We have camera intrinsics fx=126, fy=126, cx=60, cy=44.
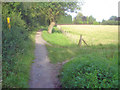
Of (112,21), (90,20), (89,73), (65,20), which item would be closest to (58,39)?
(65,20)

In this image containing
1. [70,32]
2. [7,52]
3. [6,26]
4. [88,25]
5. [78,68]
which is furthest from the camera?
[6,26]

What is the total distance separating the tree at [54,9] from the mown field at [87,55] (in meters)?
0.23

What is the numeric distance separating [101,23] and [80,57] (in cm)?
88

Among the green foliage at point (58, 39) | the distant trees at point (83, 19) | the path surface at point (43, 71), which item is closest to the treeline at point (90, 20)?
the distant trees at point (83, 19)

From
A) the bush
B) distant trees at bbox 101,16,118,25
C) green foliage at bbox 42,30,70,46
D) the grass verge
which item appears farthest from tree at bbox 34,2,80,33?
the bush

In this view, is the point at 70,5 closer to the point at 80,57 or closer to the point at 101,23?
the point at 101,23

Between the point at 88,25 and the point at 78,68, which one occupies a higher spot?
the point at 88,25

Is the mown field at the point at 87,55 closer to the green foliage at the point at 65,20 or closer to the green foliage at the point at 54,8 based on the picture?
the green foliage at the point at 65,20

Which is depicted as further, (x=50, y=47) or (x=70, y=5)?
(x=50, y=47)

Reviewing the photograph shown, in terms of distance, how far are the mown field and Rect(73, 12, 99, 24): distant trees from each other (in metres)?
0.09

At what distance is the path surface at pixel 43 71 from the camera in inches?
116

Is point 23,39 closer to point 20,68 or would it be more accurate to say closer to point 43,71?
point 20,68

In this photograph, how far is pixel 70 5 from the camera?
2.78 m

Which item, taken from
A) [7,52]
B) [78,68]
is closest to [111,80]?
[78,68]
